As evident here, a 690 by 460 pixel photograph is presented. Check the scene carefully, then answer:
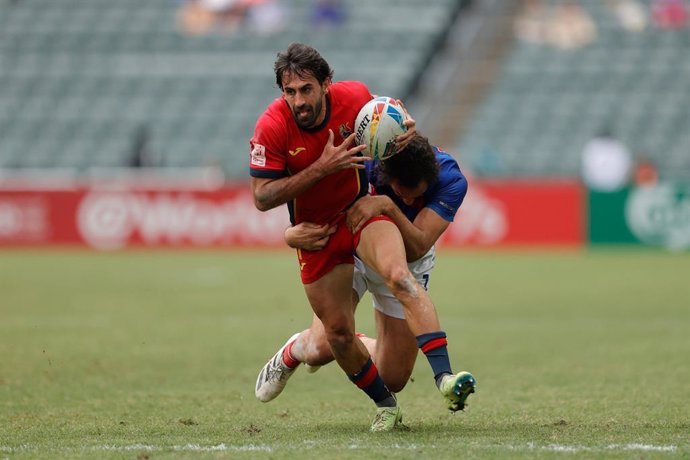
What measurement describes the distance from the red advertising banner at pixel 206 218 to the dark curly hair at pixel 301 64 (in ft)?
53.5

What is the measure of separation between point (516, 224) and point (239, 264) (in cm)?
546

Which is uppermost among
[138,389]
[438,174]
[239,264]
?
[438,174]

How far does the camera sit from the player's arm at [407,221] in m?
7.02

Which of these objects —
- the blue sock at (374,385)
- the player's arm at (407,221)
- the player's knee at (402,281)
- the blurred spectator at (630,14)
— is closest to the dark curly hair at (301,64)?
the player's arm at (407,221)

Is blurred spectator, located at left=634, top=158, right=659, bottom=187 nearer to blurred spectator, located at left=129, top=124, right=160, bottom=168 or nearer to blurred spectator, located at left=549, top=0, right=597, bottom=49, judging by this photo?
blurred spectator, located at left=549, top=0, right=597, bottom=49

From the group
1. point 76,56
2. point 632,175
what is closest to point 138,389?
point 632,175

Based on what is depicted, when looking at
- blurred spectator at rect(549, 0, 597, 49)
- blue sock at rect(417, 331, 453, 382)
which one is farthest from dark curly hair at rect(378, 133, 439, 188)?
blurred spectator at rect(549, 0, 597, 49)

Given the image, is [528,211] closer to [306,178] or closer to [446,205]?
[446,205]

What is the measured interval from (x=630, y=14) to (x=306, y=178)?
944 inches

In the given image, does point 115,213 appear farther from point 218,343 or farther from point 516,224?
point 218,343

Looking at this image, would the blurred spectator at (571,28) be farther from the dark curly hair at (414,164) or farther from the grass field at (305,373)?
the dark curly hair at (414,164)

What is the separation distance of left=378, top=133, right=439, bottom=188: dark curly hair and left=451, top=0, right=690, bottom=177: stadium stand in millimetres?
17725

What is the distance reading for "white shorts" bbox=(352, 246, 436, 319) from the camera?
752 centimetres

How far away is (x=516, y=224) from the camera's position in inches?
917
